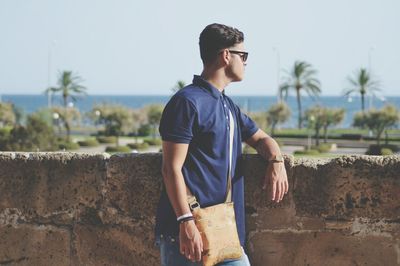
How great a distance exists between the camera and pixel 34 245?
14.0 feet

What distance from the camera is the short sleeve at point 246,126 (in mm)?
3556

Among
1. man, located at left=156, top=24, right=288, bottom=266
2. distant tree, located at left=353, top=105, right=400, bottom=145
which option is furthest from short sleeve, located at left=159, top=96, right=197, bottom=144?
distant tree, located at left=353, top=105, right=400, bottom=145

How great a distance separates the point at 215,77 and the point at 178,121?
31 cm

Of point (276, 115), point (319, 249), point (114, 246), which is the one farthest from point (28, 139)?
point (319, 249)

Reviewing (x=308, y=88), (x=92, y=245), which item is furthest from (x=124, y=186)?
(x=308, y=88)

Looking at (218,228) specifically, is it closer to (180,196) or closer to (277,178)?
(180,196)

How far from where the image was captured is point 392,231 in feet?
12.8

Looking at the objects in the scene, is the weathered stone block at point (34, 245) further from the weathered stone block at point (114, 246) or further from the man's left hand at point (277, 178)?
the man's left hand at point (277, 178)

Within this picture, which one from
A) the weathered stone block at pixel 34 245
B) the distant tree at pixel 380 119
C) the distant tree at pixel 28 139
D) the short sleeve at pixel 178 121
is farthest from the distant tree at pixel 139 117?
the short sleeve at pixel 178 121

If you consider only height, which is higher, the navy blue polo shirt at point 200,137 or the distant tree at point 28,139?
the navy blue polo shirt at point 200,137

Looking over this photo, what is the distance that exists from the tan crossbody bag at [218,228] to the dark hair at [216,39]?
0.30 meters

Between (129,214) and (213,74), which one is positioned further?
(129,214)

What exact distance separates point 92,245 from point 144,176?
51 centimetres

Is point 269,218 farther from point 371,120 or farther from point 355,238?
point 371,120
